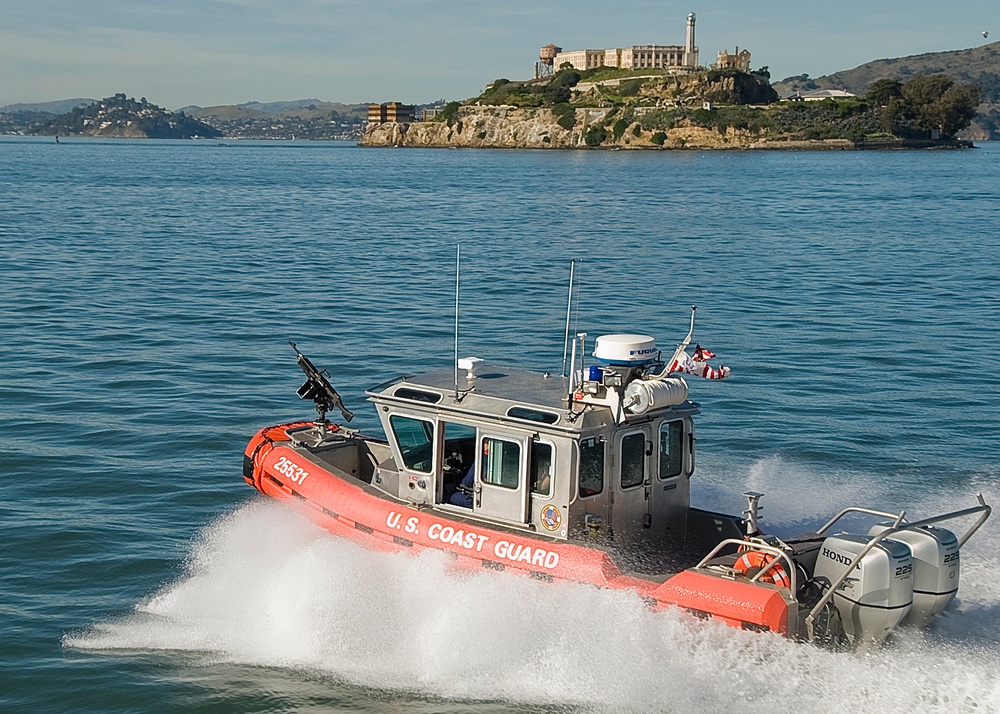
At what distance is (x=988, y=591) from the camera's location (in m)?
11.6

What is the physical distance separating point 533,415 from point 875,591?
10.6 ft

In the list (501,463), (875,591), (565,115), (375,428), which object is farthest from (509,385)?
(565,115)

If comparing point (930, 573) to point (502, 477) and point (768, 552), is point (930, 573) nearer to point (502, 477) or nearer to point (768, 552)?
point (768, 552)

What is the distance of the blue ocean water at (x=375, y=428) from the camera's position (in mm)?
10312

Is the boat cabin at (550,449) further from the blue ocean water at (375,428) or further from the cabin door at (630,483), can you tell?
the blue ocean water at (375,428)

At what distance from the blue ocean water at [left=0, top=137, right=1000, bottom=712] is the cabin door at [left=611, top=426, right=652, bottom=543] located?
904mm

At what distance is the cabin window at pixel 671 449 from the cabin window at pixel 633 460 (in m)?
0.25

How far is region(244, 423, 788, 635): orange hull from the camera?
9.81 m

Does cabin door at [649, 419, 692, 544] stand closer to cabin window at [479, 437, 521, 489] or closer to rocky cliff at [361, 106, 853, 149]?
cabin window at [479, 437, 521, 489]

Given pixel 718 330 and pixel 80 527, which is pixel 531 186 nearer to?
pixel 718 330

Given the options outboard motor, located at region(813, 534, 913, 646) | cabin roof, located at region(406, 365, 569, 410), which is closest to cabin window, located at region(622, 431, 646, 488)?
cabin roof, located at region(406, 365, 569, 410)

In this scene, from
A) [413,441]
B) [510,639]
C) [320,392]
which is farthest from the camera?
[320,392]

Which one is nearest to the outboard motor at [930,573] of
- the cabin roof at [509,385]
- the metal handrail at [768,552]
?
the metal handrail at [768,552]

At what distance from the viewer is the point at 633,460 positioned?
11.2 metres
